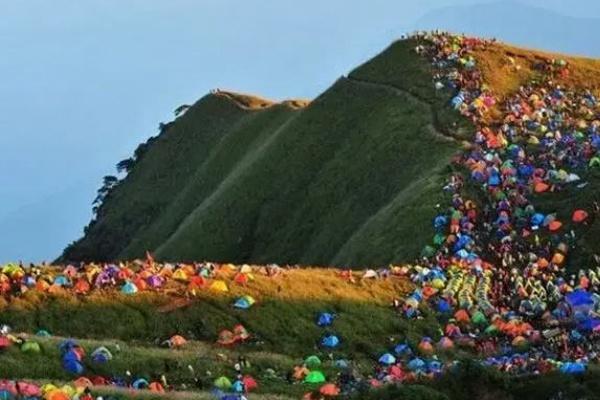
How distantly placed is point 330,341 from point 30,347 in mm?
14740

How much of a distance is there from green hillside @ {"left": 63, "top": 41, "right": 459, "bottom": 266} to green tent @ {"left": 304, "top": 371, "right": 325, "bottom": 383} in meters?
23.5

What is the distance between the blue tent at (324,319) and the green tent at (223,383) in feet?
34.2

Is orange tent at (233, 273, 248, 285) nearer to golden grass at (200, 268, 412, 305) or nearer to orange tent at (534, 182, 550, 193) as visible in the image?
golden grass at (200, 268, 412, 305)

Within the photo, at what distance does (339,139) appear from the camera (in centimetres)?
9419

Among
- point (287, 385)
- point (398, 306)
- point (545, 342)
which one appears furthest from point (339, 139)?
point (287, 385)

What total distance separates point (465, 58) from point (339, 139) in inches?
618

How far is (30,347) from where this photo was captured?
3634 cm

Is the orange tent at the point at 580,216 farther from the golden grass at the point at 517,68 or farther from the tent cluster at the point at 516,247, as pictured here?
the golden grass at the point at 517,68

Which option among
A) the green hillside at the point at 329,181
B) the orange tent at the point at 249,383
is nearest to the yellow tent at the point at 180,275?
the orange tent at the point at 249,383

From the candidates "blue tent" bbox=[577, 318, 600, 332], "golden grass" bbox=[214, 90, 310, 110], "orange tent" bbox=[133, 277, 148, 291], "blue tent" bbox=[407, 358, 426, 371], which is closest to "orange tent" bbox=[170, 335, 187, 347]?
"orange tent" bbox=[133, 277, 148, 291]

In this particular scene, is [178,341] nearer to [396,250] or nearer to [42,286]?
[42,286]

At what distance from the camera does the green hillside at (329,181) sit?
71.0m

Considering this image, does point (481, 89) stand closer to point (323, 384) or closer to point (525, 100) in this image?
point (525, 100)

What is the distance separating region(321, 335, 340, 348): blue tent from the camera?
44312 mm
